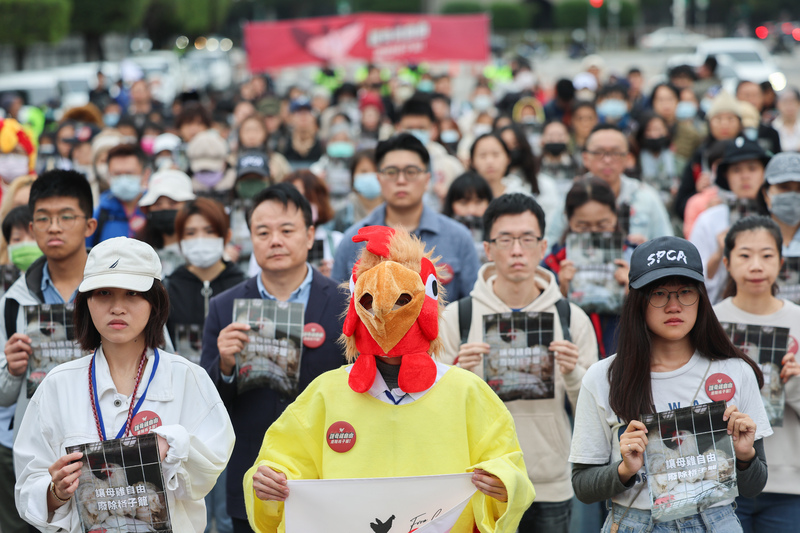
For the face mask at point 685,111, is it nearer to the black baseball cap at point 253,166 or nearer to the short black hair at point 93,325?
the black baseball cap at point 253,166

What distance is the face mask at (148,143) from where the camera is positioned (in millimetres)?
12000

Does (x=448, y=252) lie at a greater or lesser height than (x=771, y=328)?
greater

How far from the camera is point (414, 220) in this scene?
6.28 m

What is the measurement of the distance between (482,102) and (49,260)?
1357 cm

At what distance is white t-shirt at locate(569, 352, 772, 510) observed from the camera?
3863 millimetres

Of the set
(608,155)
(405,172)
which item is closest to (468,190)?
(608,155)

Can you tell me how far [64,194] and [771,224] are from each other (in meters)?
3.89

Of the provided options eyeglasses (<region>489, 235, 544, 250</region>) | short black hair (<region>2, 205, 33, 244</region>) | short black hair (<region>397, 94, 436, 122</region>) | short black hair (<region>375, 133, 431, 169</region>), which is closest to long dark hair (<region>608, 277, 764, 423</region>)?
eyeglasses (<region>489, 235, 544, 250</region>)

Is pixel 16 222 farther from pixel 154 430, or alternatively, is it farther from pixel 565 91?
pixel 565 91

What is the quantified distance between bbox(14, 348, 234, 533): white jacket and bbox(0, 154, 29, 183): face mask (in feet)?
17.9

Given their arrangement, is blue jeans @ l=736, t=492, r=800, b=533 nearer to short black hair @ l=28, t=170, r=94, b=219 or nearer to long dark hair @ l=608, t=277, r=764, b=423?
long dark hair @ l=608, t=277, r=764, b=423

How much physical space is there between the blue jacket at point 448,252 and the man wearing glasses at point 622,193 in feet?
3.64

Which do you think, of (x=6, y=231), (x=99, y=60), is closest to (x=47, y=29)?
(x=99, y=60)

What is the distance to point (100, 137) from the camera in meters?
10.5
